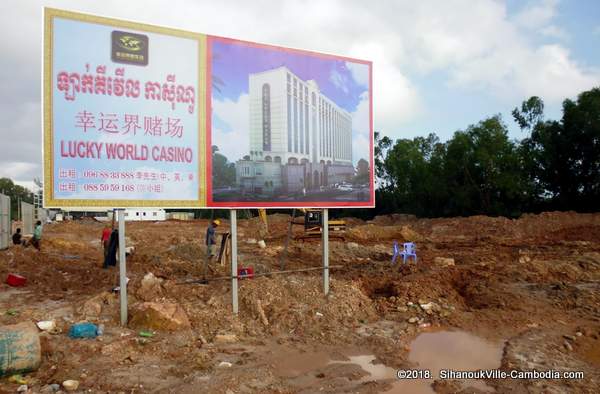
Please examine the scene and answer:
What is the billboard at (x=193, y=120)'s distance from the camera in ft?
19.5

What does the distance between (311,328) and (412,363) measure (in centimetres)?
170

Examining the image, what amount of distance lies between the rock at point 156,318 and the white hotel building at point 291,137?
2.12 m

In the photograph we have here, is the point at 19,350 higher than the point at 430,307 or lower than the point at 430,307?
higher

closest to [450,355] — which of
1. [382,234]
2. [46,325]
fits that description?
[46,325]

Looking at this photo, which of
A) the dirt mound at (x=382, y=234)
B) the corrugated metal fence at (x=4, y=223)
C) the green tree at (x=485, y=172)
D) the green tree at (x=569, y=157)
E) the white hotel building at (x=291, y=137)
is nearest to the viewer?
the white hotel building at (x=291, y=137)

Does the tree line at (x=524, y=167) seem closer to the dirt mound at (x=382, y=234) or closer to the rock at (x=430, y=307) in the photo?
the dirt mound at (x=382, y=234)

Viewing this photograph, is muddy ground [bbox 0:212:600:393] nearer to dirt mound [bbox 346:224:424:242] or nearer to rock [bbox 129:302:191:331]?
rock [bbox 129:302:191:331]

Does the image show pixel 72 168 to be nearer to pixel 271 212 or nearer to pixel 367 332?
pixel 367 332

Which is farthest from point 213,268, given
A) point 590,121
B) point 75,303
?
point 590,121

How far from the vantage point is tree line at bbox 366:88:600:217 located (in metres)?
31.2

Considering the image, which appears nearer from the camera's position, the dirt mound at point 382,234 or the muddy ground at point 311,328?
the muddy ground at point 311,328

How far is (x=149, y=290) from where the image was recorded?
291 inches

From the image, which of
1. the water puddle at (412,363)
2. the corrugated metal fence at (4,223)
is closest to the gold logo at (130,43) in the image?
the water puddle at (412,363)

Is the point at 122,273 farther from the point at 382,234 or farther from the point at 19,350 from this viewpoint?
the point at 382,234
